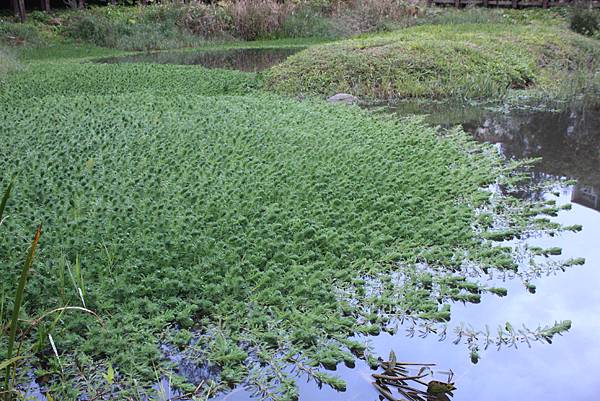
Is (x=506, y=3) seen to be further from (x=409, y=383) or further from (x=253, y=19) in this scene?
(x=409, y=383)

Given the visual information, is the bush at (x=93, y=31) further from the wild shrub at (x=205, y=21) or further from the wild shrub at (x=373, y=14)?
the wild shrub at (x=373, y=14)

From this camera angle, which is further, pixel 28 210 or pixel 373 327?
pixel 28 210

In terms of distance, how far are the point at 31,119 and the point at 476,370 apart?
16.6 ft

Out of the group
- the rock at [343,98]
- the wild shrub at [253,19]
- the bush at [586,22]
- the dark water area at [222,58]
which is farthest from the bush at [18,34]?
the bush at [586,22]

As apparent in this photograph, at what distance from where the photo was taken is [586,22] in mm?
14562

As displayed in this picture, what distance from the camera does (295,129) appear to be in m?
6.00

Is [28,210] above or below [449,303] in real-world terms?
above

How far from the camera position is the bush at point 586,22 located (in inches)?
573

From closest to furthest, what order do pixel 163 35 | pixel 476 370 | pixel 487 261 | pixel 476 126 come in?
pixel 476 370, pixel 487 261, pixel 476 126, pixel 163 35

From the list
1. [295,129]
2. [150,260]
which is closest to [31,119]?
[295,129]

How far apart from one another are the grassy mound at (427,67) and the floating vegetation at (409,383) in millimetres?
6562

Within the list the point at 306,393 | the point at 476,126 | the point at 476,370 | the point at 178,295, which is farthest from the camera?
the point at 476,126

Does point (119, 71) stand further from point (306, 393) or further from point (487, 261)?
point (306, 393)

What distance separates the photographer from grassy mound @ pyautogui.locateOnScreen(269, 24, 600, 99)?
30.6 ft
